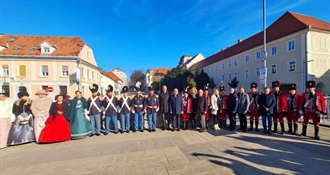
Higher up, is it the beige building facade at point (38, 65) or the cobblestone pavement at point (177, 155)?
the beige building facade at point (38, 65)

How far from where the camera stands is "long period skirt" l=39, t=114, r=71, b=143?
5.32m

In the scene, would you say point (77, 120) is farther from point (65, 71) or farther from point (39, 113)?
point (65, 71)

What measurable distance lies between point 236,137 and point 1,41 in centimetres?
3441

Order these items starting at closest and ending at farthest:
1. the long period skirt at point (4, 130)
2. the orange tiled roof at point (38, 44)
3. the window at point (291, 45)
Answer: the long period skirt at point (4, 130), the window at point (291, 45), the orange tiled roof at point (38, 44)

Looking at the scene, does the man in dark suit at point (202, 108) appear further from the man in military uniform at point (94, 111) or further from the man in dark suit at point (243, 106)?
the man in military uniform at point (94, 111)

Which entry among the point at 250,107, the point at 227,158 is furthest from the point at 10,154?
the point at 250,107

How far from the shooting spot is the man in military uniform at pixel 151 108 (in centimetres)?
645

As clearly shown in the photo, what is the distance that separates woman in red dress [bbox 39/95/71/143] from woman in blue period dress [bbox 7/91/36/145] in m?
0.56

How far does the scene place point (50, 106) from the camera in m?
5.66

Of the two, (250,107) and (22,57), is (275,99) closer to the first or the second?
(250,107)

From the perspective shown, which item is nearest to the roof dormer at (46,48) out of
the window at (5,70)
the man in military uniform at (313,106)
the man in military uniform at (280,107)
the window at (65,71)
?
the window at (65,71)

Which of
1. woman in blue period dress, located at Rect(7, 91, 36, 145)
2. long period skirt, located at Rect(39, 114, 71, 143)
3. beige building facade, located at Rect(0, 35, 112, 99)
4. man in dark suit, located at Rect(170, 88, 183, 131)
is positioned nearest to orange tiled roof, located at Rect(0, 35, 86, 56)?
beige building facade, located at Rect(0, 35, 112, 99)

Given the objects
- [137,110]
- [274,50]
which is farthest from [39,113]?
[274,50]

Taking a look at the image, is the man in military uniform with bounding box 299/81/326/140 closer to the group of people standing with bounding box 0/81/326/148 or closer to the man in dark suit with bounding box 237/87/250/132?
the group of people standing with bounding box 0/81/326/148
